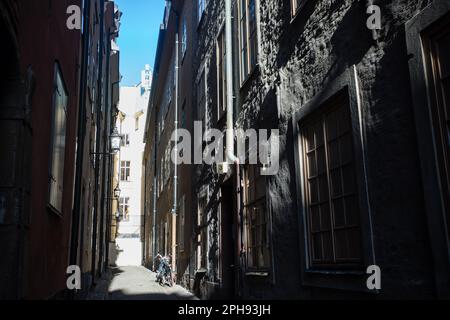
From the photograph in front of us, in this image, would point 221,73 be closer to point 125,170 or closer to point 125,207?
point 125,207

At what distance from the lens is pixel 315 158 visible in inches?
231

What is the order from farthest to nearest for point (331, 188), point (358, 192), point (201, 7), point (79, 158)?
1. point (201, 7)
2. point (79, 158)
3. point (331, 188)
4. point (358, 192)

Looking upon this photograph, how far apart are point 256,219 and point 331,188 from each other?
9.38ft

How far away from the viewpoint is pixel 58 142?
6887mm

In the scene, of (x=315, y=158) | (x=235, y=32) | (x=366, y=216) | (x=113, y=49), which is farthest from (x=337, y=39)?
(x=113, y=49)

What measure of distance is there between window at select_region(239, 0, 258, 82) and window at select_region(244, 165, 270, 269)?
6.10 ft

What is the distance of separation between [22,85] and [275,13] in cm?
435

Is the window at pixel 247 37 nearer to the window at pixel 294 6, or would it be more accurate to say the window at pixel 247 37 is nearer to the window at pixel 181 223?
the window at pixel 294 6

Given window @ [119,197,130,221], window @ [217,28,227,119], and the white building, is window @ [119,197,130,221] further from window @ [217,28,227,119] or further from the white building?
window @ [217,28,227,119]

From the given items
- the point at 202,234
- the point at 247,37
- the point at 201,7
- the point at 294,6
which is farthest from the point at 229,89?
the point at 201,7

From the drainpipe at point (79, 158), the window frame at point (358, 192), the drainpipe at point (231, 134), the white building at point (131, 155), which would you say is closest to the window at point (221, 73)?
the drainpipe at point (231, 134)

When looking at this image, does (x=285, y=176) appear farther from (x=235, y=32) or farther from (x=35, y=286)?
(x=235, y=32)

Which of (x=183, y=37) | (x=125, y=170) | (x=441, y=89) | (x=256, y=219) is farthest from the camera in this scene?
(x=125, y=170)

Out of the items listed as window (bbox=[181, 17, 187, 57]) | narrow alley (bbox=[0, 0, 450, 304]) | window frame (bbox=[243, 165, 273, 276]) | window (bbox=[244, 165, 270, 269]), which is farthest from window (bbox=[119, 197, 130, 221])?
window (bbox=[244, 165, 270, 269])
